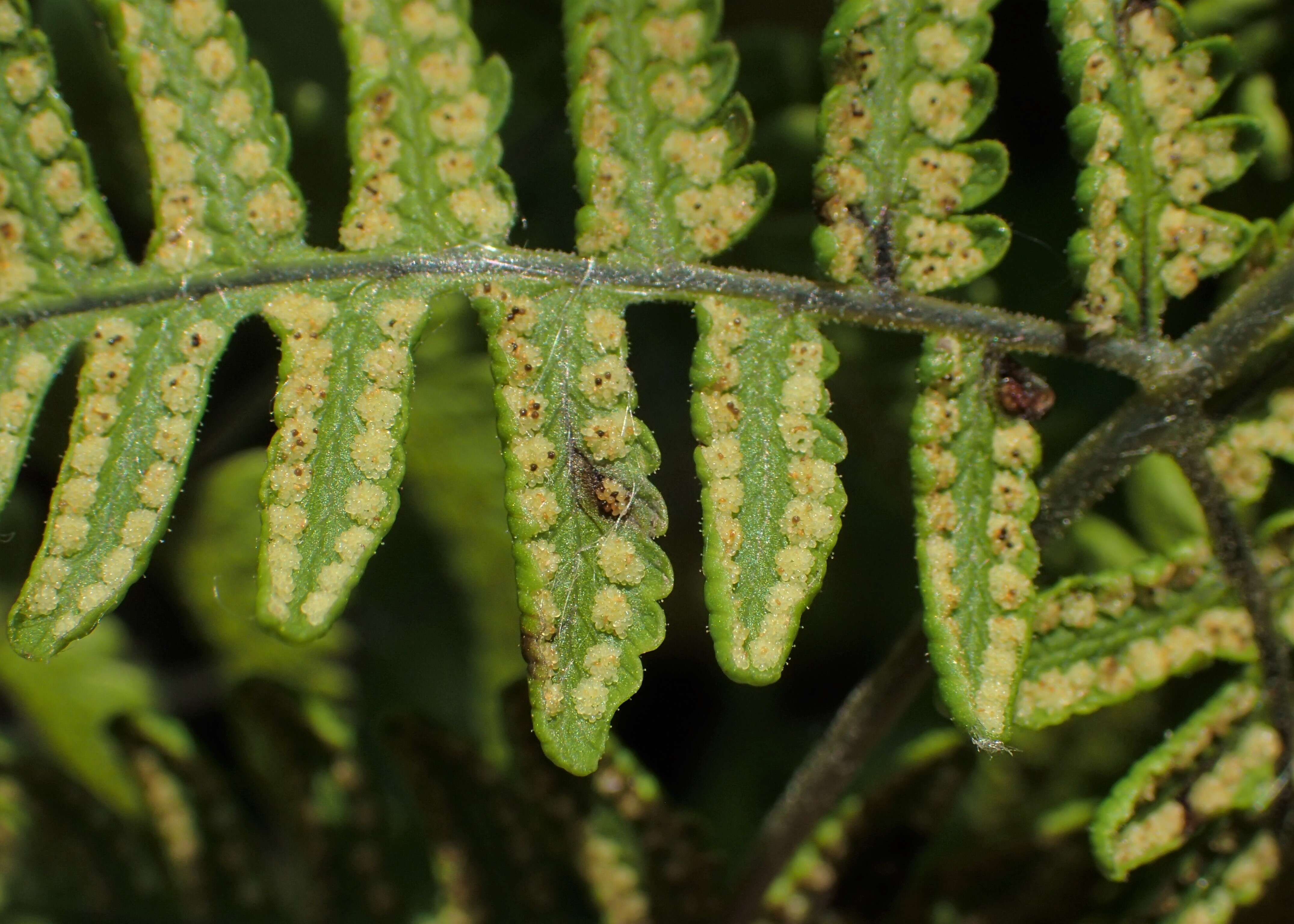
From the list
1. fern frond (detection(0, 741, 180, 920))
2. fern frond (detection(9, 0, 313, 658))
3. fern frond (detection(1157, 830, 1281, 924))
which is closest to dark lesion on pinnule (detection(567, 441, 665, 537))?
fern frond (detection(9, 0, 313, 658))

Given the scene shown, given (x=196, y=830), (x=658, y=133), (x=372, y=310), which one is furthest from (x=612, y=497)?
(x=196, y=830)

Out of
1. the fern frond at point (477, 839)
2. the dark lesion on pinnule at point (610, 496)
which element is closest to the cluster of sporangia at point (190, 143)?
the dark lesion on pinnule at point (610, 496)

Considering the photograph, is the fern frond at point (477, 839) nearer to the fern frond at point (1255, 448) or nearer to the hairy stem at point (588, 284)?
the hairy stem at point (588, 284)

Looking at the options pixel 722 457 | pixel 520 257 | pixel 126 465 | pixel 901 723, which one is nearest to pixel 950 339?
pixel 722 457

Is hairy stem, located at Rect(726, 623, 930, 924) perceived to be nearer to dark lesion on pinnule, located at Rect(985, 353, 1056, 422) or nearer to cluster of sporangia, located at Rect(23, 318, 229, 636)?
dark lesion on pinnule, located at Rect(985, 353, 1056, 422)

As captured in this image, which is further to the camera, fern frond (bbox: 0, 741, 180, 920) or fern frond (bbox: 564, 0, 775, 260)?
fern frond (bbox: 0, 741, 180, 920)

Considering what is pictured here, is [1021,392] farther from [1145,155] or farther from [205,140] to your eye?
[205,140]
